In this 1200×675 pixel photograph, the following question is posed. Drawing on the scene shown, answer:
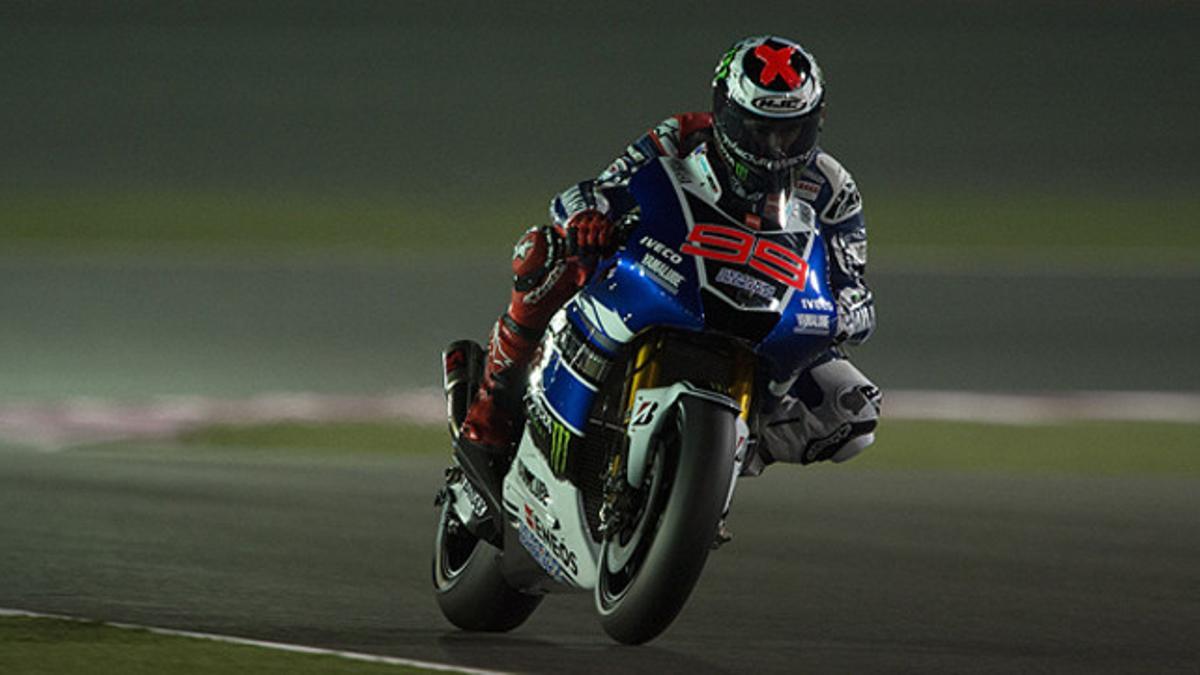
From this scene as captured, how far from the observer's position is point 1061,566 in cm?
840

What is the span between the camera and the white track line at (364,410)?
11.9 metres

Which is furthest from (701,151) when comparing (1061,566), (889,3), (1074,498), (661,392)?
(889,3)

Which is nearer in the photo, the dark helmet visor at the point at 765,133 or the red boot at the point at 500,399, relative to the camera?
the dark helmet visor at the point at 765,133

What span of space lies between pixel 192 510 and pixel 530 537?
3334 millimetres

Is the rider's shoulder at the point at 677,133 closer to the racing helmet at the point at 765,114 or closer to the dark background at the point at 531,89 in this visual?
the racing helmet at the point at 765,114

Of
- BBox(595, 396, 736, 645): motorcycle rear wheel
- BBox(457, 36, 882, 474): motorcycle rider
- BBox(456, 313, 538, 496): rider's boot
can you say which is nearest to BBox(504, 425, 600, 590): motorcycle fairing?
BBox(456, 313, 538, 496): rider's boot

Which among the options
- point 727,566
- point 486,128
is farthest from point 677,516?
point 486,128

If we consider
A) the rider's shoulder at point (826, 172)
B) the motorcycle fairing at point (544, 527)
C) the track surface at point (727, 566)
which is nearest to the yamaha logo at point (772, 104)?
the rider's shoulder at point (826, 172)

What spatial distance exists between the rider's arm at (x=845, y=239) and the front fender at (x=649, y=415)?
0.57 meters

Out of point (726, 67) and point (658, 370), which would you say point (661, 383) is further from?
point (726, 67)

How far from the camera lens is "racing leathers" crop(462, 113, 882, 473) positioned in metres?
5.95

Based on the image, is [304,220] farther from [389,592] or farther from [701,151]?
[701,151]

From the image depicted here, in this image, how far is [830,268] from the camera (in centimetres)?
615

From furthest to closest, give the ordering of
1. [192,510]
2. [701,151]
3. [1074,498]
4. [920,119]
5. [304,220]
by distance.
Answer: [920,119] < [304,220] < [1074,498] < [192,510] < [701,151]
